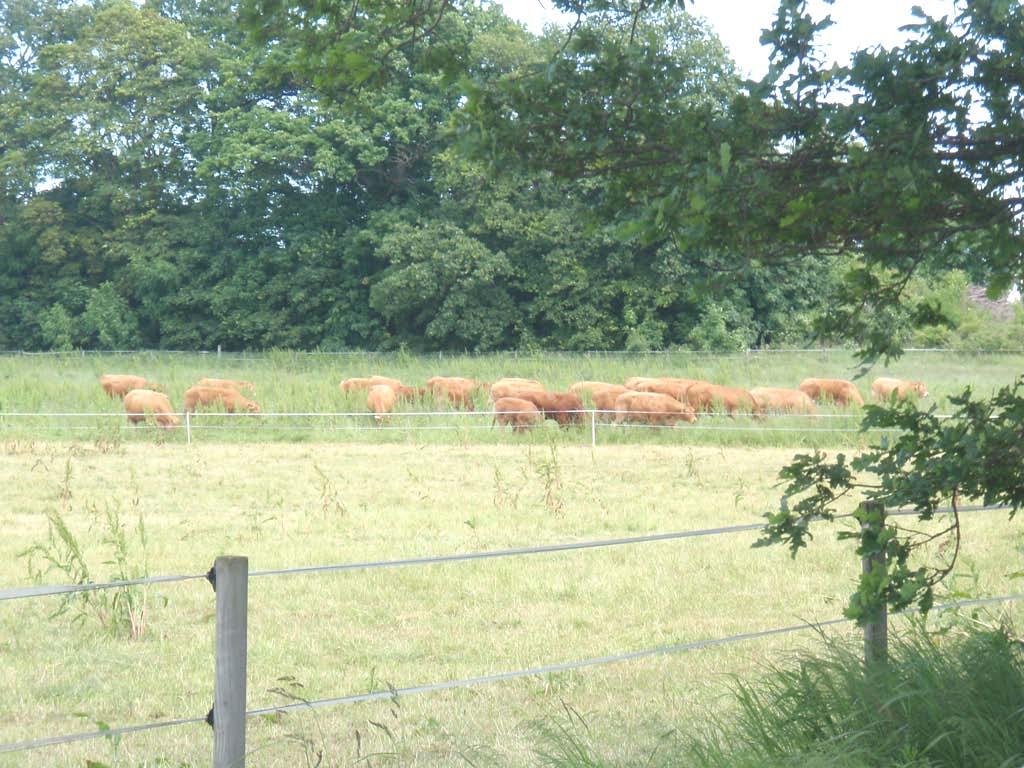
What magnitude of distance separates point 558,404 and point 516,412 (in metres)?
1.49

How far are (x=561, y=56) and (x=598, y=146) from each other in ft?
1.01

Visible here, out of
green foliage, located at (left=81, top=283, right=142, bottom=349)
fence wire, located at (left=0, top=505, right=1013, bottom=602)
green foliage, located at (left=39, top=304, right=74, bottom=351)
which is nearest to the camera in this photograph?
fence wire, located at (left=0, top=505, right=1013, bottom=602)

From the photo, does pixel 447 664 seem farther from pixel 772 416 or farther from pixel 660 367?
pixel 660 367

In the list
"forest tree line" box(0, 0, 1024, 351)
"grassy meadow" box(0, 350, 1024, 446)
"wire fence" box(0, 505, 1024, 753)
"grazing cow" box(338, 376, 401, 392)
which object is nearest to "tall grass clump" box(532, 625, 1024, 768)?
"wire fence" box(0, 505, 1024, 753)

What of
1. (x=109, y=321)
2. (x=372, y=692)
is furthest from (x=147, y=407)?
(x=109, y=321)

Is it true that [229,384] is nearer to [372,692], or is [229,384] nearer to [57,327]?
[57,327]

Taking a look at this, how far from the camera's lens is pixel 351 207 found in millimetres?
39219

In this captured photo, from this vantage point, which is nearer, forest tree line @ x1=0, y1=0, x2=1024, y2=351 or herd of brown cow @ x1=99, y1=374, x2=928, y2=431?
herd of brown cow @ x1=99, y1=374, x2=928, y2=431

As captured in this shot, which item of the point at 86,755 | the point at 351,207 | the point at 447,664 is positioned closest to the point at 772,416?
the point at 447,664

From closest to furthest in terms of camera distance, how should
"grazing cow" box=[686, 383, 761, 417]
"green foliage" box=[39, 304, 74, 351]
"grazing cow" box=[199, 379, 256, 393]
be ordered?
"grazing cow" box=[686, 383, 761, 417] → "grazing cow" box=[199, 379, 256, 393] → "green foliage" box=[39, 304, 74, 351]

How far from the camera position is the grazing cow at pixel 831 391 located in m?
21.9

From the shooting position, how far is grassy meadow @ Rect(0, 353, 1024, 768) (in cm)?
540

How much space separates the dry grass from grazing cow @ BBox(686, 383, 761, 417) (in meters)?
6.53

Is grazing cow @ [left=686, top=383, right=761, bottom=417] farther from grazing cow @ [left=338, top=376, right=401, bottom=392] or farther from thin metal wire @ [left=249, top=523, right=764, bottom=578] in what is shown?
thin metal wire @ [left=249, top=523, right=764, bottom=578]
